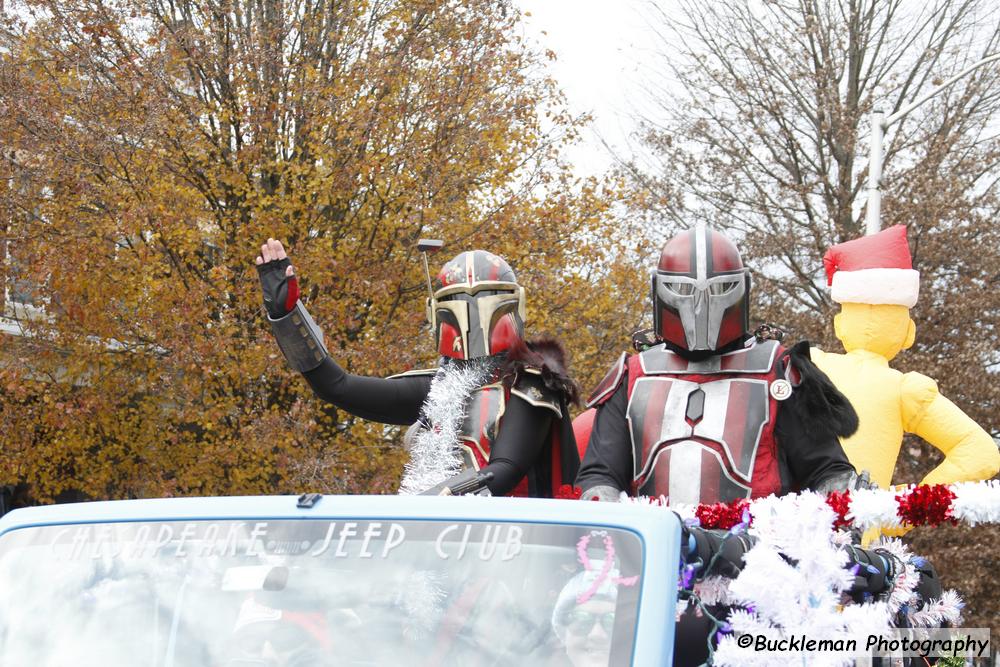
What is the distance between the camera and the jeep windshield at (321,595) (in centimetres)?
237

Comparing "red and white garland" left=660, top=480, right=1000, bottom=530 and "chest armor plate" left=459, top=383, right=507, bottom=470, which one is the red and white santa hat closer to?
"chest armor plate" left=459, top=383, right=507, bottom=470

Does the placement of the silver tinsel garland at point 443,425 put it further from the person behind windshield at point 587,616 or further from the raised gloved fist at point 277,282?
the person behind windshield at point 587,616

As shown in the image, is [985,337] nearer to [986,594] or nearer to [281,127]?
[986,594]

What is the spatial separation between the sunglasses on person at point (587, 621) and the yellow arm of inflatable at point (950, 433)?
196 inches

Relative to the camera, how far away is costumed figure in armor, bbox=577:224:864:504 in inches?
174

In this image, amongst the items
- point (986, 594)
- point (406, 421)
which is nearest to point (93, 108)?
point (406, 421)

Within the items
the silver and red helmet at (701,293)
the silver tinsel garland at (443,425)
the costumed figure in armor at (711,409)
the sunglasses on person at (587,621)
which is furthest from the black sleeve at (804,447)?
the sunglasses on person at (587,621)

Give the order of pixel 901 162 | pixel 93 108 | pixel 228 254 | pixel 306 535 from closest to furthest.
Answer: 1. pixel 306 535
2. pixel 93 108
3. pixel 228 254
4. pixel 901 162

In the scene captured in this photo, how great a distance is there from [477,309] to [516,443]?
2.56 ft

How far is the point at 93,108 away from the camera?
11180 millimetres

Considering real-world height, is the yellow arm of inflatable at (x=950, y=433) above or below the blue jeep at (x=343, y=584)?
below

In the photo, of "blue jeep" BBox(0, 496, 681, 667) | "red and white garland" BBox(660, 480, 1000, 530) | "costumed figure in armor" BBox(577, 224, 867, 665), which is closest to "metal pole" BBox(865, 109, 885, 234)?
"costumed figure in armor" BBox(577, 224, 867, 665)

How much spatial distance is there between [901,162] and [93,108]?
1039 cm

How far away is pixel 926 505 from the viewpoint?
356 cm
